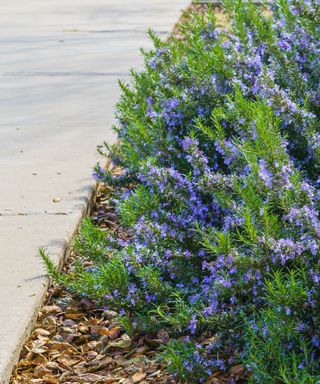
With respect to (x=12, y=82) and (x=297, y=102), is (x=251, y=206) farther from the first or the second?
(x=12, y=82)

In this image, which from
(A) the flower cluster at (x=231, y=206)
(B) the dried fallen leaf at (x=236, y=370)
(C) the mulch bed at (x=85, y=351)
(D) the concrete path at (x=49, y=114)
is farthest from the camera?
(D) the concrete path at (x=49, y=114)

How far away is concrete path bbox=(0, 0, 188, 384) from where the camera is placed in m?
4.14

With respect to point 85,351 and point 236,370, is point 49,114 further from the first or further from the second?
point 236,370

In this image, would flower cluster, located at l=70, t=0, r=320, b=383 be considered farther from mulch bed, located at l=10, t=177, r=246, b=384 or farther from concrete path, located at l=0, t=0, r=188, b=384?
concrete path, located at l=0, t=0, r=188, b=384

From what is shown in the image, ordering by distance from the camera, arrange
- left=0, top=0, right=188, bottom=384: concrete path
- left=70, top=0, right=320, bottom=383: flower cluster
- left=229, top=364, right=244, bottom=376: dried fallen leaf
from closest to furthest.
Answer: left=70, top=0, right=320, bottom=383: flower cluster
left=229, top=364, right=244, bottom=376: dried fallen leaf
left=0, top=0, right=188, bottom=384: concrete path

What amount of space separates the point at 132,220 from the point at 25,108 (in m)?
3.39

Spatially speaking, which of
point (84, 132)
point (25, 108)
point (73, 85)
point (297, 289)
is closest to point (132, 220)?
point (297, 289)

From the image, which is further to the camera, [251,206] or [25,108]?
[25,108]

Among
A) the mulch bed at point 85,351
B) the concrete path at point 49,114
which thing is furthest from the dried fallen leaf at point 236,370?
the concrete path at point 49,114

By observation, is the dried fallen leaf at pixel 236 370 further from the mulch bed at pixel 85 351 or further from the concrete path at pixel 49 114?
the concrete path at pixel 49 114

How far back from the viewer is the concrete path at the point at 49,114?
414 cm

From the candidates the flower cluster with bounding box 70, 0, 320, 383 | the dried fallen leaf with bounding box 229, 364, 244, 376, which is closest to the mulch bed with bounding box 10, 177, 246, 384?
the dried fallen leaf with bounding box 229, 364, 244, 376

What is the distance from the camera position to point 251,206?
3088 millimetres

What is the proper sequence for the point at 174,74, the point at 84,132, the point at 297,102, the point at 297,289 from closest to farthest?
the point at 297,289 < the point at 297,102 < the point at 174,74 < the point at 84,132
